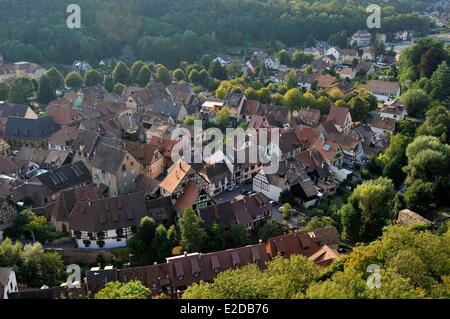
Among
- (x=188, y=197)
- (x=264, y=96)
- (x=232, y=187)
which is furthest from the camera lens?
(x=264, y=96)

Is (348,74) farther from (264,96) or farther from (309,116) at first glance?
(309,116)

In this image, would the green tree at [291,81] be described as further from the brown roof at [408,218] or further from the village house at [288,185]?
the brown roof at [408,218]

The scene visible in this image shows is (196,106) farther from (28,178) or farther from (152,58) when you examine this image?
(152,58)

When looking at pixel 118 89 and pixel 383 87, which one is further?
pixel 118 89

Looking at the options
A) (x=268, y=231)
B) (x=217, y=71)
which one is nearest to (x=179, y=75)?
(x=217, y=71)

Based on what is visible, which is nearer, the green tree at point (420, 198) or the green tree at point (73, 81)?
the green tree at point (420, 198)

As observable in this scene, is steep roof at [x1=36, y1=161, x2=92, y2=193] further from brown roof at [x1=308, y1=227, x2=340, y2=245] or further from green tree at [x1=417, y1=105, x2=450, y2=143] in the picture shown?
green tree at [x1=417, y1=105, x2=450, y2=143]

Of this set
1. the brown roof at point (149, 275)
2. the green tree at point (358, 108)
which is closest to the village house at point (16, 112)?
the brown roof at point (149, 275)
